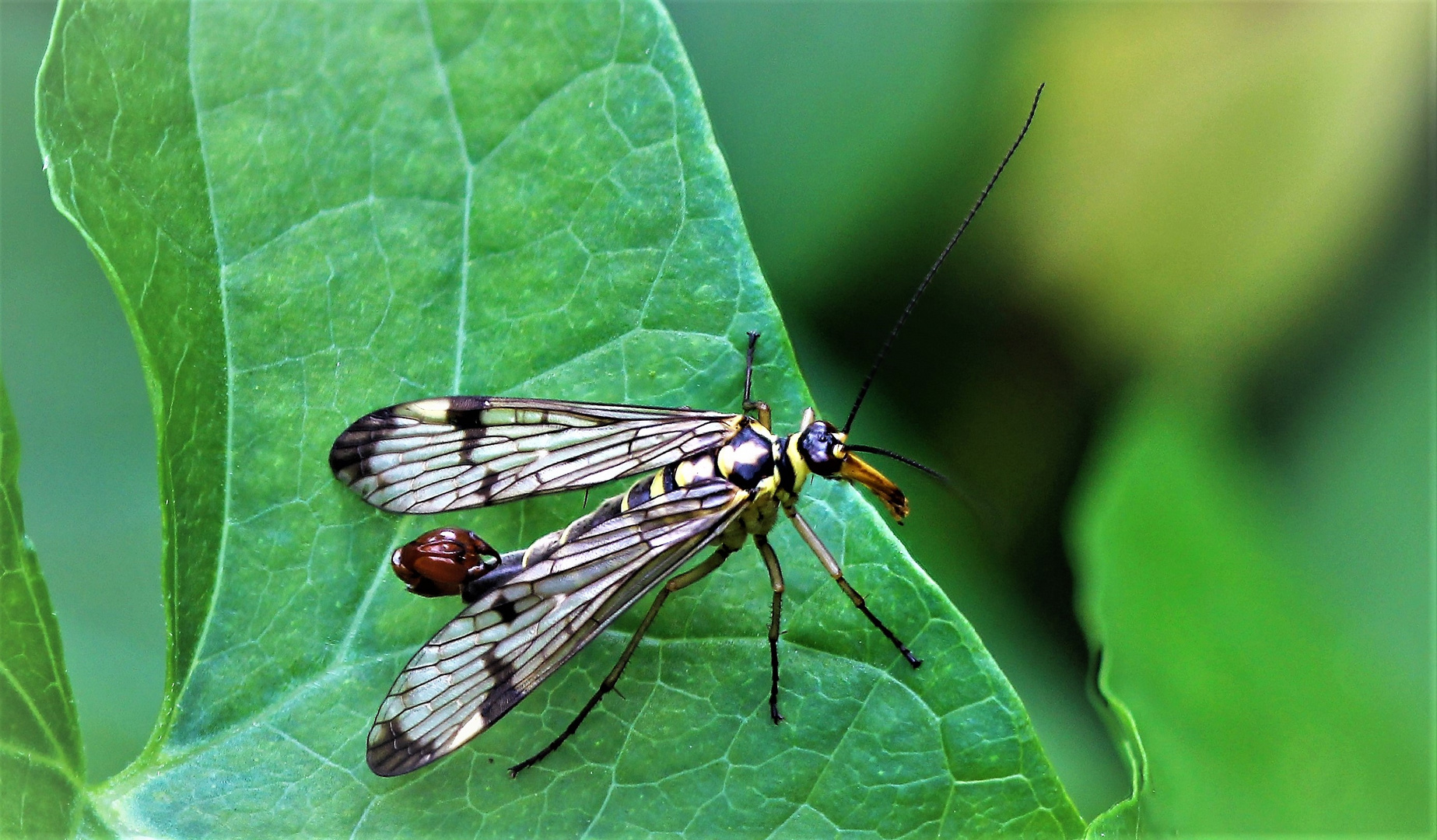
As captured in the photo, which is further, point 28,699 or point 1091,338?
point 1091,338

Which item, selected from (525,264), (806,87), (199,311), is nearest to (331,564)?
(199,311)

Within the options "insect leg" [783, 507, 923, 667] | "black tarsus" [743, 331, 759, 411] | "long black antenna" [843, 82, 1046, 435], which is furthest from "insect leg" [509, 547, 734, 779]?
"long black antenna" [843, 82, 1046, 435]

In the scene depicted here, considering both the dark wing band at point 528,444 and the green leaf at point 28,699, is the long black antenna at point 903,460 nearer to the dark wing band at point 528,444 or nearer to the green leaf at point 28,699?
the dark wing band at point 528,444

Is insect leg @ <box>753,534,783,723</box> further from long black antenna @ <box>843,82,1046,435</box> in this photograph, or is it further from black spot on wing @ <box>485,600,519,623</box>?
black spot on wing @ <box>485,600,519,623</box>

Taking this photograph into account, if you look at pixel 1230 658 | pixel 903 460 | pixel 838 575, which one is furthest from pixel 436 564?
pixel 1230 658

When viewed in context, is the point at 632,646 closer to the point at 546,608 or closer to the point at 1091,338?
the point at 546,608

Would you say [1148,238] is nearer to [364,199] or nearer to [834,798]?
[834,798]
